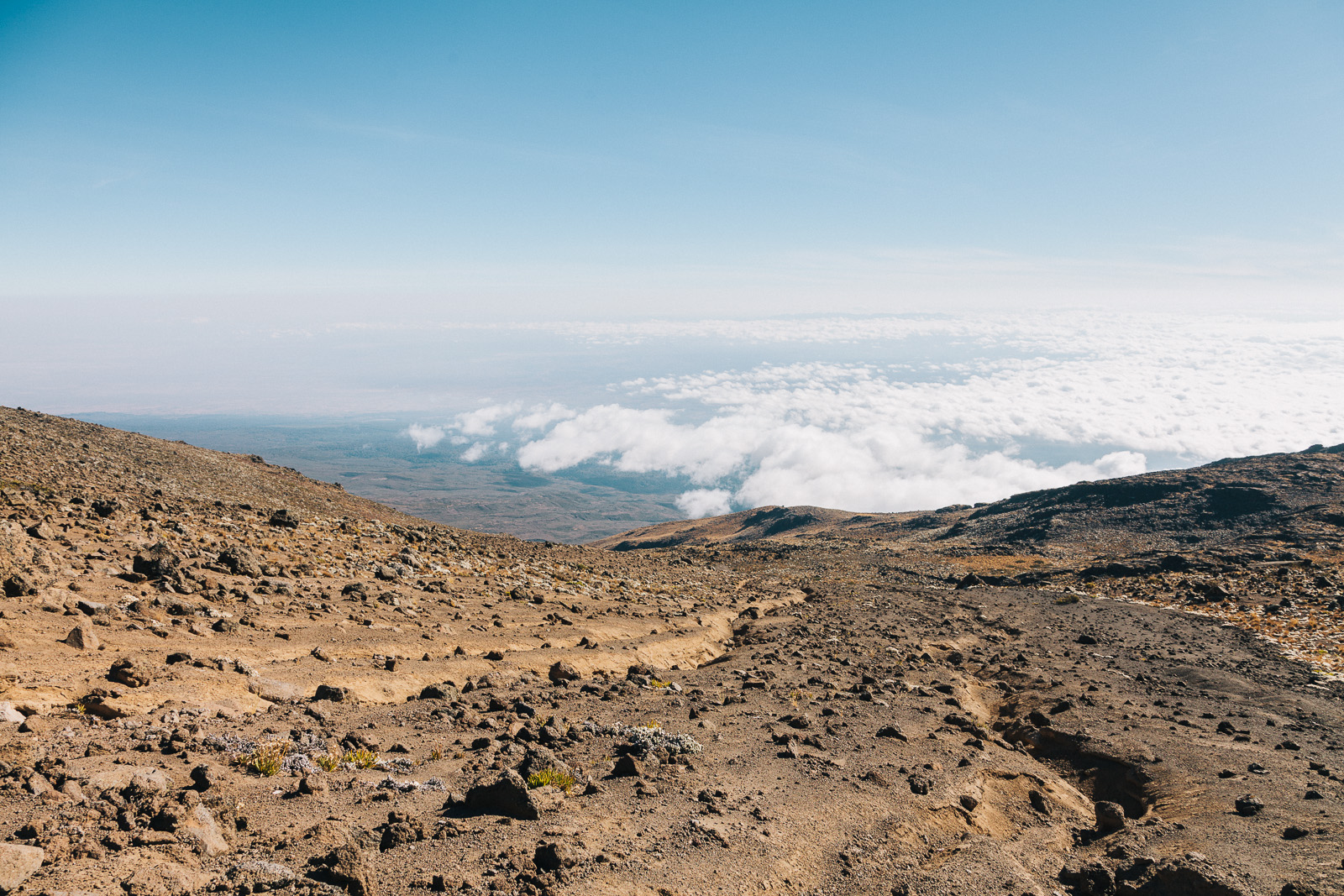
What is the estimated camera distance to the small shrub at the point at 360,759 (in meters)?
9.69

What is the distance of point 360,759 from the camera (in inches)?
382

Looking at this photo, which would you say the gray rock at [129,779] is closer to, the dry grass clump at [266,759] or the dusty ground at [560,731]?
the dusty ground at [560,731]

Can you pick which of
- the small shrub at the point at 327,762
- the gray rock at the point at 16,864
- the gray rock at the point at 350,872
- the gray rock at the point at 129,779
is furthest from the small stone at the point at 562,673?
the gray rock at the point at 16,864

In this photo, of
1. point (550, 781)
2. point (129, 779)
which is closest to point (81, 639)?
point (129, 779)

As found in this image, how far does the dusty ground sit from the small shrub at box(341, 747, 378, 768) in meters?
0.04

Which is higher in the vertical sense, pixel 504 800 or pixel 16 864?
pixel 16 864

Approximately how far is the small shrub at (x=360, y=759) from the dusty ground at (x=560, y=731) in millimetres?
40

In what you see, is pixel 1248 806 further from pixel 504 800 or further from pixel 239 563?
pixel 239 563

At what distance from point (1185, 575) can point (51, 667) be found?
51689 mm

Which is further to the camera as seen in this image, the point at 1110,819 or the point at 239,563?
the point at 239,563

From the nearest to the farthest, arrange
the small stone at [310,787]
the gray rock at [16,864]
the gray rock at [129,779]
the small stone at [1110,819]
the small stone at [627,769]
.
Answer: the gray rock at [16,864] < the gray rock at [129,779] < the small stone at [310,787] < the small stone at [627,769] < the small stone at [1110,819]

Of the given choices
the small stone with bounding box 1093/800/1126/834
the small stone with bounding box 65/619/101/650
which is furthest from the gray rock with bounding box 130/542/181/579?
the small stone with bounding box 1093/800/1126/834

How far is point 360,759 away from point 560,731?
3.57m

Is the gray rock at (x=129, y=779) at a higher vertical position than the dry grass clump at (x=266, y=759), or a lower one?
higher
